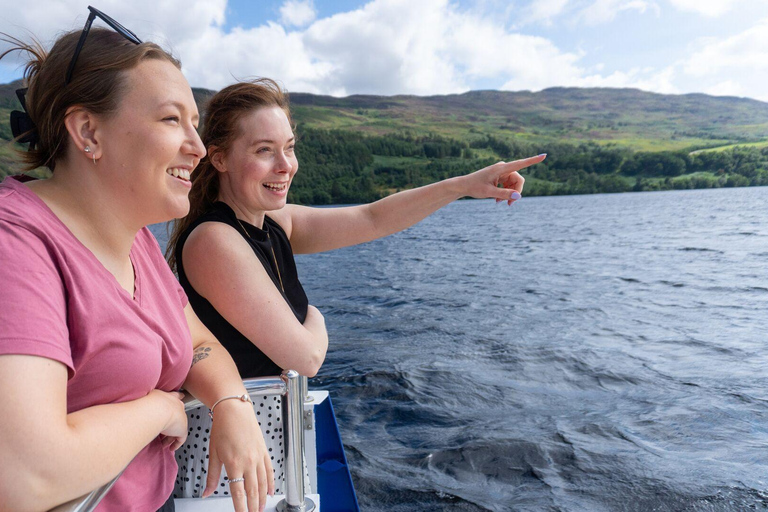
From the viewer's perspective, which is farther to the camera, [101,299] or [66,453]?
[101,299]

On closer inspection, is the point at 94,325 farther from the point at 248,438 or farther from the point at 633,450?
the point at 633,450

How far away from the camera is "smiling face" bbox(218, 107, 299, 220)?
2283 millimetres

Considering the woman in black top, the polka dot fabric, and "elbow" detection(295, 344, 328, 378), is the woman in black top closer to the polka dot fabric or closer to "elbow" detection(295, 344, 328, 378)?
"elbow" detection(295, 344, 328, 378)

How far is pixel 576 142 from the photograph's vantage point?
112m

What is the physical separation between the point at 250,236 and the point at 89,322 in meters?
1.21

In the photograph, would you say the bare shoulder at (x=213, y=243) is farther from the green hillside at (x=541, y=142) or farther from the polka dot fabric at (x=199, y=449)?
the green hillside at (x=541, y=142)

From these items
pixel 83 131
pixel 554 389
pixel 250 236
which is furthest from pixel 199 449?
pixel 554 389

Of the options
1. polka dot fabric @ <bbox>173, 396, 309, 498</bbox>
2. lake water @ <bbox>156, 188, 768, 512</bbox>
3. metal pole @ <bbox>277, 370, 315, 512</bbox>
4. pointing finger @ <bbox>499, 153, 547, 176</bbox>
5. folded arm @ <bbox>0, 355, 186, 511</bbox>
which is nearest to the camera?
folded arm @ <bbox>0, 355, 186, 511</bbox>

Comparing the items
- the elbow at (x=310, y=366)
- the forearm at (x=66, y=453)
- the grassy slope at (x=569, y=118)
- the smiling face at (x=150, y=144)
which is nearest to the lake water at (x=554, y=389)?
the elbow at (x=310, y=366)

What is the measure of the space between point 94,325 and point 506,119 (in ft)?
455

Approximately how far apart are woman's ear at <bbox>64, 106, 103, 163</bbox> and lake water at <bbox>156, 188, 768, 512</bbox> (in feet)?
11.0

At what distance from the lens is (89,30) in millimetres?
1266

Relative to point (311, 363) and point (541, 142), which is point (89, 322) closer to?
point (311, 363)

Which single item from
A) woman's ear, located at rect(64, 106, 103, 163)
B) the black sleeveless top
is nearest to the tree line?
the black sleeveless top
